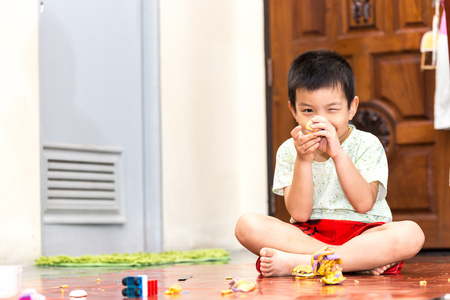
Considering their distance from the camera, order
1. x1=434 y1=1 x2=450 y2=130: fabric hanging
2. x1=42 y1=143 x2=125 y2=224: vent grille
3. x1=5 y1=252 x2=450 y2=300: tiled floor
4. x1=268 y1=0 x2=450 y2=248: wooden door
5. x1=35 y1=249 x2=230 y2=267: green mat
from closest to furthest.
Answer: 1. x1=5 y1=252 x2=450 y2=300: tiled floor
2. x1=35 y1=249 x2=230 y2=267: green mat
3. x1=42 y1=143 x2=125 y2=224: vent grille
4. x1=434 y1=1 x2=450 y2=130: fabric hanging
5. x1=268 y1=0 x2=450 y2=248: wooden door

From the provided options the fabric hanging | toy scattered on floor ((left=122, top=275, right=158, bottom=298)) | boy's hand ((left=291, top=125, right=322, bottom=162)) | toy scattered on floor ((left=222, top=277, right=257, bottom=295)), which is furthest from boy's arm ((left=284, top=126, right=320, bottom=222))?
the fabric hanging

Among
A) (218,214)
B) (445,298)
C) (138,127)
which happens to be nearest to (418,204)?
(218,214)

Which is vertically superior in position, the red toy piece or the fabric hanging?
the fabric hanging

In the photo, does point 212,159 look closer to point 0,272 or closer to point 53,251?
point 53,251

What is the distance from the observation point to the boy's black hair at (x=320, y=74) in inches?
66.6

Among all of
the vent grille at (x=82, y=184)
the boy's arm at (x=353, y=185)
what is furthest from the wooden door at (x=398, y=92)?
the boy's arm at (x=353, y=185)

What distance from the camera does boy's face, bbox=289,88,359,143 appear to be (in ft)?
5.45

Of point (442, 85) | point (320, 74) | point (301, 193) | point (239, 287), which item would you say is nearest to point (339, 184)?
point (301, 193)

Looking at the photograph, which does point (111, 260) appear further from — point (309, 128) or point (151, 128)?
point (309, 128)

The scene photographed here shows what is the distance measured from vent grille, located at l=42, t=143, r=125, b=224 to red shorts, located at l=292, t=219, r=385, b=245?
1.25m

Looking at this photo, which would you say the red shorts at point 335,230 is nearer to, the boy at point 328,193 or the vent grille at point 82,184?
the boy at point 328,193

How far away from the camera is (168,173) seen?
322 centimetres

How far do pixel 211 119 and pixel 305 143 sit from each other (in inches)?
76.9

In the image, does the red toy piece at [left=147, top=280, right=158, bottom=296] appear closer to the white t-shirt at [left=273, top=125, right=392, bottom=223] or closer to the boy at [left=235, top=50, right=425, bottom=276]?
the boy at [left=235, top=50, right=425, bottom=276]
